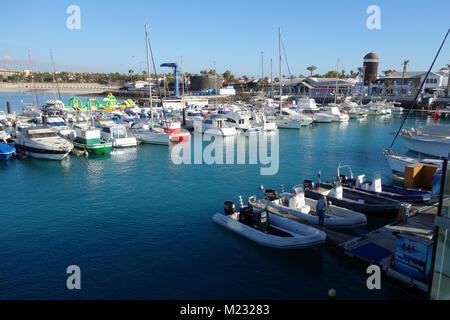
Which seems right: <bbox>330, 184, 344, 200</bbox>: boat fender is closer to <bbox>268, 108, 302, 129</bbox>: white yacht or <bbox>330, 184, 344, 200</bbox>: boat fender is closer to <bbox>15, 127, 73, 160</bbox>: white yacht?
<bbox>15, 127, 73, 160</bbox>: white yacht

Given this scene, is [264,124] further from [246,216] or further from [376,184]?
[246,216]

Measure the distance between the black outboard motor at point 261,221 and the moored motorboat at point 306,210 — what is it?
2.10 meters

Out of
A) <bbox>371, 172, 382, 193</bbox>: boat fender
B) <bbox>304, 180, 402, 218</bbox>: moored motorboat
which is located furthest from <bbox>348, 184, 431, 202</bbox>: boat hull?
<bbox>304, 180, 402, 218</bbox>: moored motorboat

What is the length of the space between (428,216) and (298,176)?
1194 centimetres

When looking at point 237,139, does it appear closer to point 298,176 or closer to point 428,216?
point 298,176

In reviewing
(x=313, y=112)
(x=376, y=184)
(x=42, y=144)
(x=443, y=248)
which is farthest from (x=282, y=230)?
(x=313, y=112)

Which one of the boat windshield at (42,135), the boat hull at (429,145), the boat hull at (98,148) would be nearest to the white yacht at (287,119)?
the boat hull at (429,145)

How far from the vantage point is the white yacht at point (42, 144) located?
32.9 metres

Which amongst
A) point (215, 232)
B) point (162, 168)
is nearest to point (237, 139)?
point (162, 168)

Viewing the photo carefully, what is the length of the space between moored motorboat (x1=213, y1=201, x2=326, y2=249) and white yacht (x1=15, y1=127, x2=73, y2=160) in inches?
880

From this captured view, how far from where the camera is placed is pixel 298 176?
92.3 feet

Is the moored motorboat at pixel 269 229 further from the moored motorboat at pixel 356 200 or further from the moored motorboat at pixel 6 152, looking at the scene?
the moored motorboat at pixel 6 152

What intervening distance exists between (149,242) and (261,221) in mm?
5872

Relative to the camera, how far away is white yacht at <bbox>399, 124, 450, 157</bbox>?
113 ft
